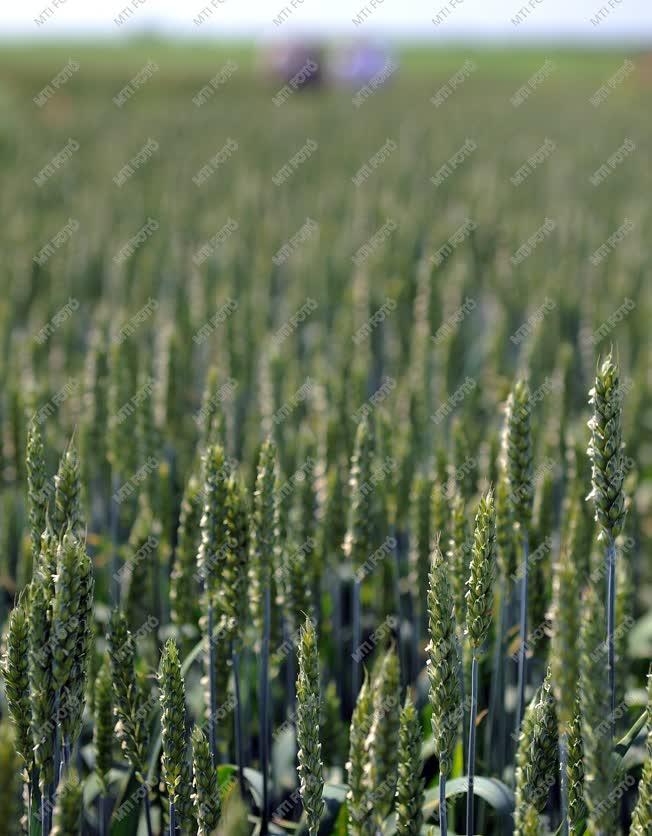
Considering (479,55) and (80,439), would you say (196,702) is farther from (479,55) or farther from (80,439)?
(479,55)

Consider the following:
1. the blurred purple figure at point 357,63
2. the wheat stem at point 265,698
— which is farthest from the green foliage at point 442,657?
the blurred purple figure at point 357,63

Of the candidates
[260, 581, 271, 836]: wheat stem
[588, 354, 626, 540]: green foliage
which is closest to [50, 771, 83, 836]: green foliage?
[260, 581, 271, 836]: wheat stem

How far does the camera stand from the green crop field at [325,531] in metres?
1.85

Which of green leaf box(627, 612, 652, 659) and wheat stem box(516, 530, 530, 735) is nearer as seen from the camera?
wheat stem box(516, 530, 530, 735)

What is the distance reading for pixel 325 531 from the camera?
307 centimetres

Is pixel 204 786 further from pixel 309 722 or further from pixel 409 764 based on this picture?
pixel 409 764

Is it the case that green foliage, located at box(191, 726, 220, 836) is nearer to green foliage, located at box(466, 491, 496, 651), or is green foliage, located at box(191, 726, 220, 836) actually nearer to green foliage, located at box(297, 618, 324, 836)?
green foliage, located at box(297, 618, 324, 836)

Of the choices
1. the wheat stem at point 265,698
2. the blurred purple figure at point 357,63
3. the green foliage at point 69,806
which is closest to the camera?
the green foliage at point 69,806

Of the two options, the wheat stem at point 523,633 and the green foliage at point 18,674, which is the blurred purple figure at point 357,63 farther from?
the green foliage at point 18,674

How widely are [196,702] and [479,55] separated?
62060mm

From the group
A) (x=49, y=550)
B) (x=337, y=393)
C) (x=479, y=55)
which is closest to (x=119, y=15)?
(x=337, y=393)

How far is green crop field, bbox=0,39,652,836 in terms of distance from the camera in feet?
6.08

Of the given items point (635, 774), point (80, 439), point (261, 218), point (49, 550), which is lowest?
point (635, 774)

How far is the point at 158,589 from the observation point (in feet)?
11.3
